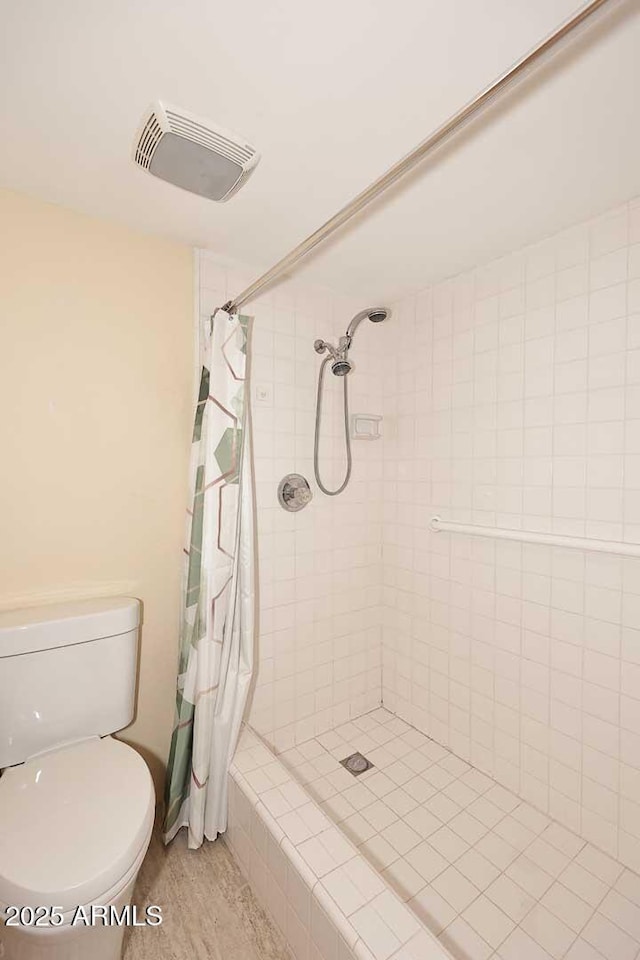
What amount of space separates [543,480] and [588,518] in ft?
0.64

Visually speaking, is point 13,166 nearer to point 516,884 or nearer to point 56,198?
point 56,198

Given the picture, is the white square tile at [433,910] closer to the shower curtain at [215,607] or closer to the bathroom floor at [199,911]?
the bathroom floor at [199,911]

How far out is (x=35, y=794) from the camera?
3.79 feet

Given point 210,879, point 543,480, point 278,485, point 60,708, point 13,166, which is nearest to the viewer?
point 13,166

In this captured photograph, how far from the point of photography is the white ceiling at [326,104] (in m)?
0.83

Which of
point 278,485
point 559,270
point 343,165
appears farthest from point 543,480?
point 343,165

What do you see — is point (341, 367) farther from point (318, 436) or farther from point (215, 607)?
point (215, 607)

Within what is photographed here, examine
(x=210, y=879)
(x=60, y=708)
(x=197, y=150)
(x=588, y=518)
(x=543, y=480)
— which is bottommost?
(x=210, y=879)

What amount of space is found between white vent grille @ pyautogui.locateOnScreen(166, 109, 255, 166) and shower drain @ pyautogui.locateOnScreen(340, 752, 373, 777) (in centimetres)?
218

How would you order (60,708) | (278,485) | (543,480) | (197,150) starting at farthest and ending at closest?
(278,485) < (543,480) < (60,708) < (197,150)

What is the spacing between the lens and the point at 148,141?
110 centimetres

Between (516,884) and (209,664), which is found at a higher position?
(209,664)

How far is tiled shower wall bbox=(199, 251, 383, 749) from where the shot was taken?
1.87m

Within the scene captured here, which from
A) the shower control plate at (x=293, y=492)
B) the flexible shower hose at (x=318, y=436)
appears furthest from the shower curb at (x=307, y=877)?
the flexible shower hose at (x=318, y=436)
